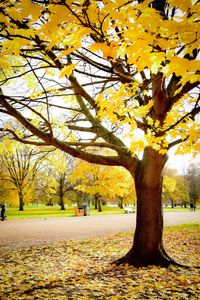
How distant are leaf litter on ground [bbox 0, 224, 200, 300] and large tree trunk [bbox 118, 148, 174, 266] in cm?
36

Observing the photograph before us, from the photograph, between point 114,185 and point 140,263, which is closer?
point 140,263

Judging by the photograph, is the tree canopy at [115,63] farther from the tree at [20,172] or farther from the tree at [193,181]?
the tree at [193,181]

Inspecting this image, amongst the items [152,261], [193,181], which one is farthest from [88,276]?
[193,181]

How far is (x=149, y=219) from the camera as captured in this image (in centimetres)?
708

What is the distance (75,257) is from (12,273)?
2183 mm

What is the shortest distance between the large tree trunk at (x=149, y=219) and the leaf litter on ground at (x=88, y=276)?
356mm

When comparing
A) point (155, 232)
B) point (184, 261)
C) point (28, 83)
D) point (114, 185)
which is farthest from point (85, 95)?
point (114, 185)

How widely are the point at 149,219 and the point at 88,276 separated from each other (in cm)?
205

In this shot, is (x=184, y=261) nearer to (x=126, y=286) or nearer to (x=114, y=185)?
(x=126, y=286)

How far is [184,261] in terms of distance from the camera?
753 centimetres

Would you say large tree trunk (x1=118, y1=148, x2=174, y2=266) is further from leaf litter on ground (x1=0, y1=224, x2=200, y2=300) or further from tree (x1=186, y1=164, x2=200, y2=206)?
tree (x1=186, y1=164, x2=200, y2=206)

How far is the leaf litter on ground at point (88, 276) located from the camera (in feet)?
16.5

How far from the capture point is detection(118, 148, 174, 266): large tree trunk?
275 inches

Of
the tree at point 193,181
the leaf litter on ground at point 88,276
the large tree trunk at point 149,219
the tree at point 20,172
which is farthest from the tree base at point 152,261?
the tree at point 193,181
